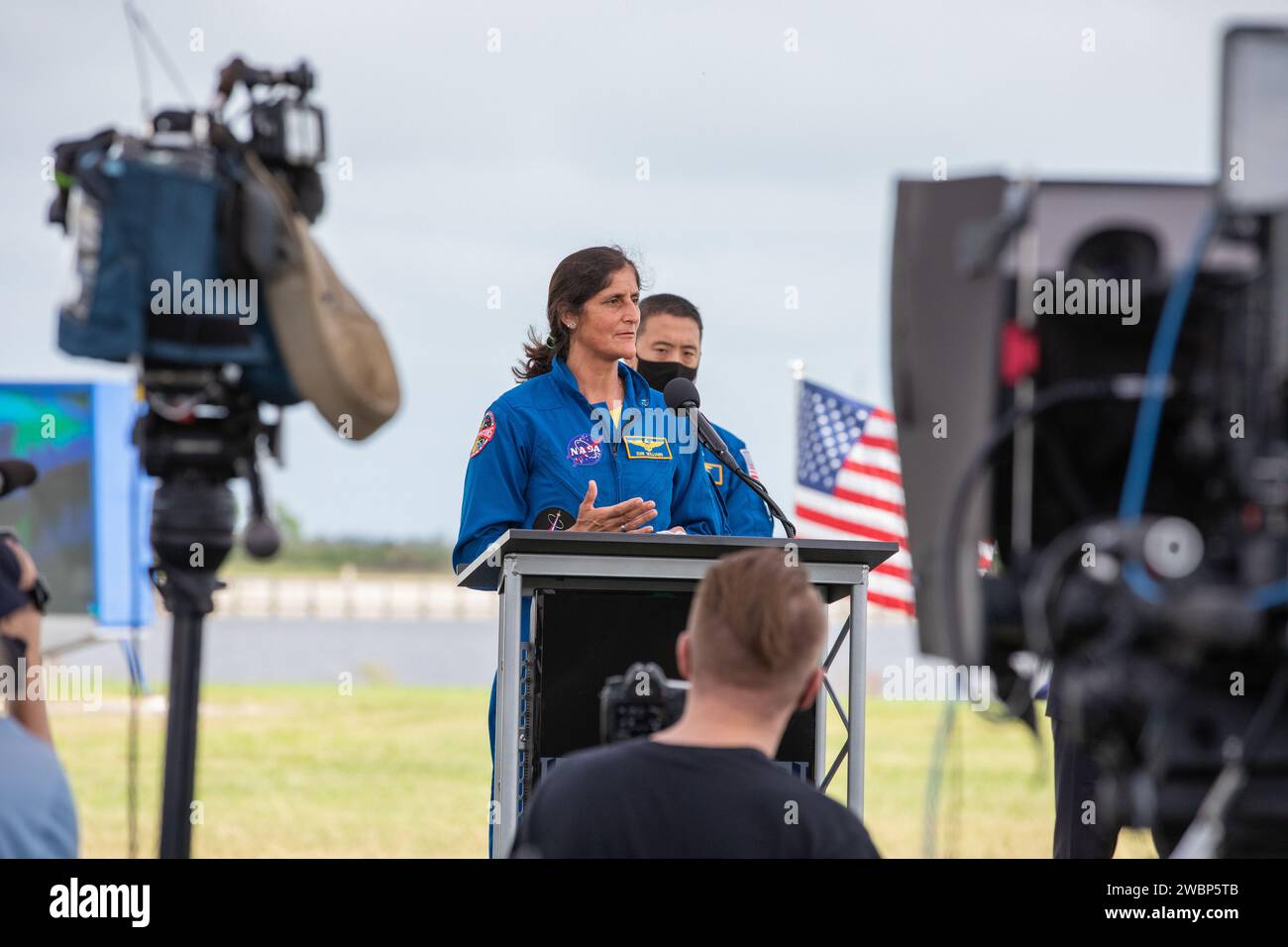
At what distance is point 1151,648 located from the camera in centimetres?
210

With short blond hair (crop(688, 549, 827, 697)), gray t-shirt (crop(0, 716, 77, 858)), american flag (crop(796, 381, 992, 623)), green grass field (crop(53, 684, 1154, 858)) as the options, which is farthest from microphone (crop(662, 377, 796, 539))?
american flag (crop(796, 381, 992, 623))

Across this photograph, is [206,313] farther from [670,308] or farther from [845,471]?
[845,471]

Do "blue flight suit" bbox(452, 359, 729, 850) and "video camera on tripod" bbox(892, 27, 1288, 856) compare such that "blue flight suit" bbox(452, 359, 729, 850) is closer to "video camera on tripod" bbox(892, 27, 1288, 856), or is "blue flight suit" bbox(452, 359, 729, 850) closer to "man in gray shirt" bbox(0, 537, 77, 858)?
"man in gray shirt" bbox(0, 537, 77, 858)

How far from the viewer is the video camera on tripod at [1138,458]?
6.83 feet

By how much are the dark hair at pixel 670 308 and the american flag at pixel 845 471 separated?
2816 millimetres

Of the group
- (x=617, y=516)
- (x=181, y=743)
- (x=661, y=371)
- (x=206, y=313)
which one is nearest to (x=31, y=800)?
(x=181, y=743)

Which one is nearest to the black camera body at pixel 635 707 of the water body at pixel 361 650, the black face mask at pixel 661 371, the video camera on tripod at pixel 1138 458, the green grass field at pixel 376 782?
the green grass field at pixel 376 782

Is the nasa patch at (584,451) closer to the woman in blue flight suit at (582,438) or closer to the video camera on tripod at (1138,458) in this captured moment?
the woman in blue flight suit at (582,438)

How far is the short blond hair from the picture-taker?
2.32 metres

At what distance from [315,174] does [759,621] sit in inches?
38.1

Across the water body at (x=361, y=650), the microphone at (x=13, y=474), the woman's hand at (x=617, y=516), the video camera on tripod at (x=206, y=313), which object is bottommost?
the water body at (x=361, y=650)

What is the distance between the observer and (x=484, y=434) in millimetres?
4184
